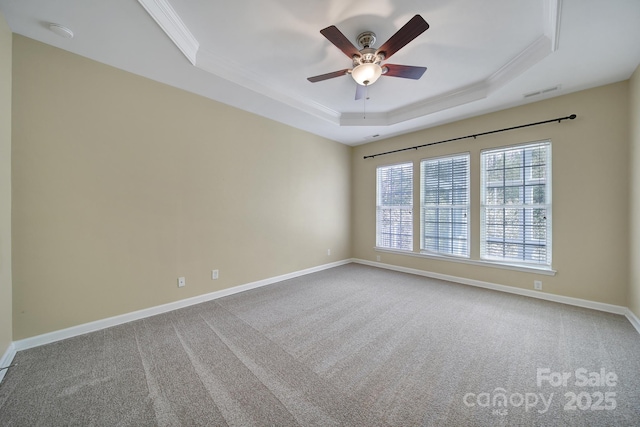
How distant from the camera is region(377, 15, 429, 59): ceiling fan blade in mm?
1674

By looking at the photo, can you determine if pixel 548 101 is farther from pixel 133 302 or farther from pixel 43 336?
pixel 43 336

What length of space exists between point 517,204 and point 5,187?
18.7 ft

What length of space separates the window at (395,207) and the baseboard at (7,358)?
4988mm

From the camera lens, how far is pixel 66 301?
2225 millimetres

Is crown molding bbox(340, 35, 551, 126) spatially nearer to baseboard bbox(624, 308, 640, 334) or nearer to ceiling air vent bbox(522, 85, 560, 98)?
ceiling air vent bbox(522, 85, 560, 98)

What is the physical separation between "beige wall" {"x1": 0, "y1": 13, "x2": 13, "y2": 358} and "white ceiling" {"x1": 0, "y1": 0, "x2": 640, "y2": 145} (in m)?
0.27

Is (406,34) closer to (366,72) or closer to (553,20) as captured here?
(366,72)

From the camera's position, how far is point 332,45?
7.91 feet

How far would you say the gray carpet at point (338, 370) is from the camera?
1404 millimetres

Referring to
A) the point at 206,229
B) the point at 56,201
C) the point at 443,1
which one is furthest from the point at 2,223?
the point at 443,1

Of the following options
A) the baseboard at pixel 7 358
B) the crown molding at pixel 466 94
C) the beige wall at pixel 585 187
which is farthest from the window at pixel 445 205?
the baseboard at pixel 7 358

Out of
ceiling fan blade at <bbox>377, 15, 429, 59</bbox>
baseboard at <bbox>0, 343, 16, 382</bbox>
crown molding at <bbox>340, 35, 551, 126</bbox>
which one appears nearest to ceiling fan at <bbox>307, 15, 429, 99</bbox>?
ceiling fan blade at <bbox>377, 15, 429, 59</bbox>

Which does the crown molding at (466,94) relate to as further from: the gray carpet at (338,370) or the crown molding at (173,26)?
the gray carpet at (338,370)

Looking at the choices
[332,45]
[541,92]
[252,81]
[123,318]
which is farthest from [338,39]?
[123,318]
